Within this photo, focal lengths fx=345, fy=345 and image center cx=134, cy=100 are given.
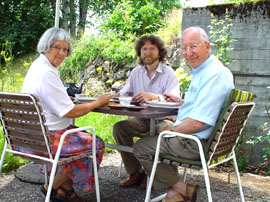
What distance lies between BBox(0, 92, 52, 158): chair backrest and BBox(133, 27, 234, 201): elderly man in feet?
2.34

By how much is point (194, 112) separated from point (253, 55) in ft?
7.36

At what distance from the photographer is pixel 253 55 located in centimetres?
420

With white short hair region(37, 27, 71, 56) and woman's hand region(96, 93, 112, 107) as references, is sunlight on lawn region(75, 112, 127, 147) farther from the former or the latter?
white short hair region(37, 27, 71, 56)

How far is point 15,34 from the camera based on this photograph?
12594 millimetres

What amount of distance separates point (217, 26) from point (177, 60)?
1.76 m

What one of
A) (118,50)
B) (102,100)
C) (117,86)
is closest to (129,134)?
(102,100)

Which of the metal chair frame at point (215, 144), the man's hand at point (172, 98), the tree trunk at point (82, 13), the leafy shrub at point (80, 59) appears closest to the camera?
the metal chair frame at point (215, 144)

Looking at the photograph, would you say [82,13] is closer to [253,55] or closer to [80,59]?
[80,59]

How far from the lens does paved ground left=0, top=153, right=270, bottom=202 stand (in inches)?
121

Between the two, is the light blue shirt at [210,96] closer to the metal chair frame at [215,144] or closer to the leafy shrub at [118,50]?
the metal chair frame at [215,144]

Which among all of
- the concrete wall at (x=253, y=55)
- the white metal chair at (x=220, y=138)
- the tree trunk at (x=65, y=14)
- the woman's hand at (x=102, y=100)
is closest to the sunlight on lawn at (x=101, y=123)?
the concrete wall at (x=253, y=55)

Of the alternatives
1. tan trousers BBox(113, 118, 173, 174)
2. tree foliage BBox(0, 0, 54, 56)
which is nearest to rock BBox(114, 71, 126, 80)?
tan trousers BBox(113, 118, 173, 174)

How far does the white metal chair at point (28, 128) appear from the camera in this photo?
2.23 meters

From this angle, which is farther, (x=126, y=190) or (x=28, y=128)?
(x=126, y=190)
